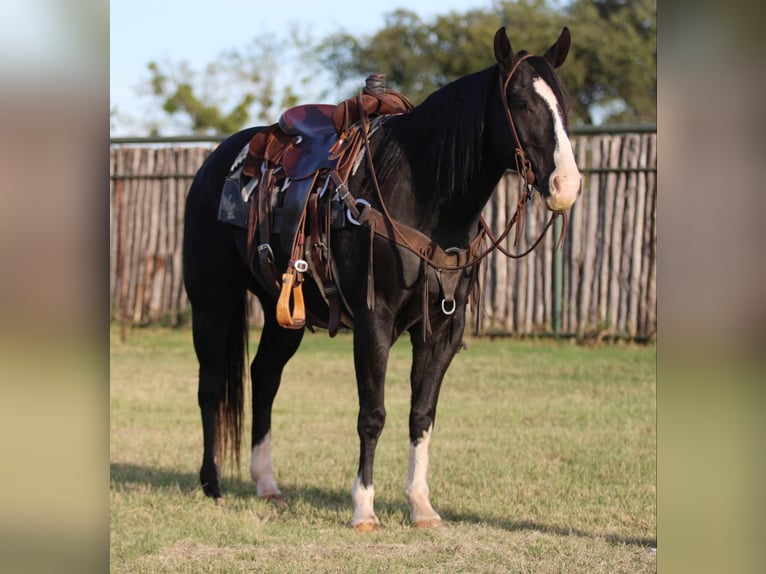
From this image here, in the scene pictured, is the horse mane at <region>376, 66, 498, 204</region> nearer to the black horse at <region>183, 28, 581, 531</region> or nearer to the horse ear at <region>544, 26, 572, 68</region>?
the black horse at <region>183, 28, 581, 531</region>

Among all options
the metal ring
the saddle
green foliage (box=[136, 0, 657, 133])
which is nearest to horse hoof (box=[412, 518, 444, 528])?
the saddle

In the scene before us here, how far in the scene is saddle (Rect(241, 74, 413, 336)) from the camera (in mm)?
4766

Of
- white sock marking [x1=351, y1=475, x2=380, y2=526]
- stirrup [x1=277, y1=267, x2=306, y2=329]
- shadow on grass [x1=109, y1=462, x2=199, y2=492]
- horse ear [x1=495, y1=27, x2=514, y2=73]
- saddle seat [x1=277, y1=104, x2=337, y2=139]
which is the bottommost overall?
shadow on grass [x1=109, y1=462, x2=199, y2=492]

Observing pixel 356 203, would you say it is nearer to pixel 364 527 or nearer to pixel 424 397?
pixel 424 397

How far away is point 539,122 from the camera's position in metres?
4.01

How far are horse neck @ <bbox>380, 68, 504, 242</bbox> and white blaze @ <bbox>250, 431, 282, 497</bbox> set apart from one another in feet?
5.35

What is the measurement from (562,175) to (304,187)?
1.44m

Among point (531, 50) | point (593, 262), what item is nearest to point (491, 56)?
point (531, 50)

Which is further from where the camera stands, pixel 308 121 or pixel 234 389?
pixel 234 389

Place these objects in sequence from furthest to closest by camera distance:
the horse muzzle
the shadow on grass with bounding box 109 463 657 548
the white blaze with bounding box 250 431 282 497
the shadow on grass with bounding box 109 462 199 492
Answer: the shadow on grass with bounding box 109 462 199 492 < the white blaze with bounding box 250 431 282 497 < the shadow on grass with bounding box 109 463 657 548 < the horse muzzle

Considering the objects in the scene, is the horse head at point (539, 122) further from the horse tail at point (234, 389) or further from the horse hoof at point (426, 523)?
the horse tail at point (234, 389)

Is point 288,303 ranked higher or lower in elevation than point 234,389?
higher

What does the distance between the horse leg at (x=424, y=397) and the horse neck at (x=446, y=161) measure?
47cm

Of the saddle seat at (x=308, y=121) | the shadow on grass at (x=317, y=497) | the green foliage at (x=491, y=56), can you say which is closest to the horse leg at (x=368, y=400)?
the shadow on grass at (x=317, y=497)
